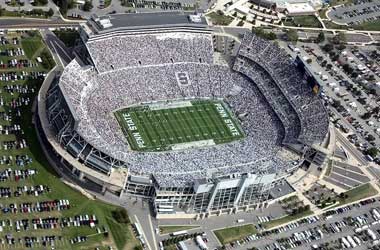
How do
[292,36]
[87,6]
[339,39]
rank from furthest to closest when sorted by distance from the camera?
1. [339,39]
2. [292,36]
3. [87,6]

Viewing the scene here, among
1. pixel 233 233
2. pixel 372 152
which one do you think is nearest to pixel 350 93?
pixel 372 152

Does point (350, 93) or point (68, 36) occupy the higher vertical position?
point (68, 36)

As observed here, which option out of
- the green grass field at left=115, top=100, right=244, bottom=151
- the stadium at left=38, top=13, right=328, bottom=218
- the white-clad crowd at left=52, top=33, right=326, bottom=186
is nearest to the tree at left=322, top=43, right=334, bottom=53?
the stadium at left=38, top=13, right=328, bottom=218

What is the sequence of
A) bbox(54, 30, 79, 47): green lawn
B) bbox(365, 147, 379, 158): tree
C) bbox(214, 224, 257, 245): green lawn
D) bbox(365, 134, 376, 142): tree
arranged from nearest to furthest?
bbox(214, 224, 257, 245): green lawn → bbox(365, 147, 379, 158): tree → bbox(365, 134, 376, 142): tree → bbox(54, 30, 79, 47): green lawn

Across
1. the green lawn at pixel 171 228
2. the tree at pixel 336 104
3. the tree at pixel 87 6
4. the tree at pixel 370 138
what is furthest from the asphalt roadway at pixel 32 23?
the tree at pixel 370 138

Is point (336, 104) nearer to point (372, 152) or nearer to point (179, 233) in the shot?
point (372, 152)

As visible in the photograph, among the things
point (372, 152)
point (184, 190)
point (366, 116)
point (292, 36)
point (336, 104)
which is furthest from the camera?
point (292, 36)

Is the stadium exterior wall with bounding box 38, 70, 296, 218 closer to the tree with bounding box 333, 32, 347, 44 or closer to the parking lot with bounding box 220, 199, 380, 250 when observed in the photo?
the parking lot with bounding box 220, 199, 380, 250

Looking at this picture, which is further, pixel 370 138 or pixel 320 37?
pixel 320 37
